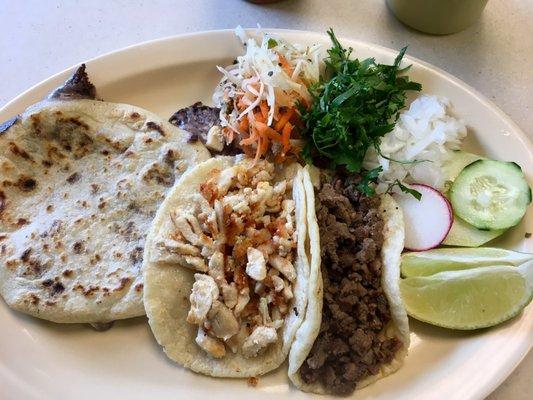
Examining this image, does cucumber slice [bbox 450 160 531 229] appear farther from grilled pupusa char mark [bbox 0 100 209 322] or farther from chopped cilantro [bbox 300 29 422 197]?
grilled pupusa char mark [bbox 0 100 209 322]

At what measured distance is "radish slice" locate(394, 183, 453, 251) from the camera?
2266 millimetres

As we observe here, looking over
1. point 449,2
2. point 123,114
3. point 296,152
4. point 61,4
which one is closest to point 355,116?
point 296,152

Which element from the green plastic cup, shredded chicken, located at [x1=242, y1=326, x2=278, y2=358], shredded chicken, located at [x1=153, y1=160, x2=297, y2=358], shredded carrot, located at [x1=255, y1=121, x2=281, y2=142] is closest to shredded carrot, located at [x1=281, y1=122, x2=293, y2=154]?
shredded carrot, located at [x1=255, y1=121, x2=281, y2=142]

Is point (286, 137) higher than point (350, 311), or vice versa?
point (286, 137)

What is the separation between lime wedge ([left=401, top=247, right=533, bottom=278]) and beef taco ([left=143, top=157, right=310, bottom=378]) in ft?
1.63

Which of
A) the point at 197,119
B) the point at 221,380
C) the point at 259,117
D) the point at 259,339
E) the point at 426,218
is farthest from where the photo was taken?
the point at 197,119

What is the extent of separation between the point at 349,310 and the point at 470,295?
520 millimetres

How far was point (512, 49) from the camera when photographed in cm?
301

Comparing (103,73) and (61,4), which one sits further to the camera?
(61,4)

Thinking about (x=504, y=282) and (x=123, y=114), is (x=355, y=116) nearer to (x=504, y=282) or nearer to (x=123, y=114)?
(x=504, y=282)

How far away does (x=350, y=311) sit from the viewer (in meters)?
2.08

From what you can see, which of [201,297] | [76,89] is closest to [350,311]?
[201,297]

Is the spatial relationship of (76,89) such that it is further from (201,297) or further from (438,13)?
(438,13)

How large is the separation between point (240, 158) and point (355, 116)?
59 cm
